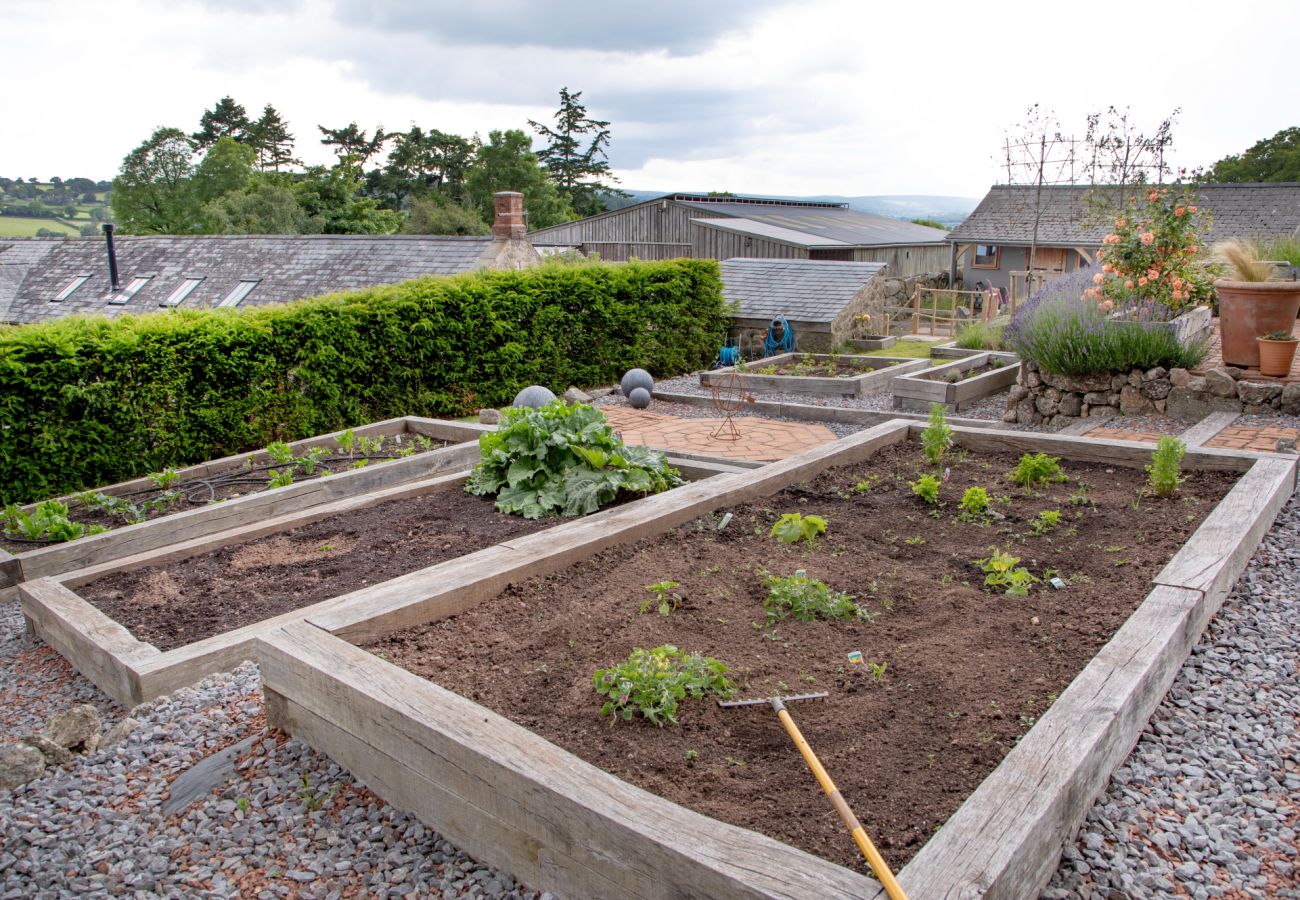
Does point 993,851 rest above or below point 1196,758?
above

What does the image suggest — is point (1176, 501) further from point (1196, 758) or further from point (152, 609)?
point (152, 609)

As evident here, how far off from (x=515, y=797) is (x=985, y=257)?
108ft

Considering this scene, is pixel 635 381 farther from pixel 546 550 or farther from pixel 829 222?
pixel 829 222

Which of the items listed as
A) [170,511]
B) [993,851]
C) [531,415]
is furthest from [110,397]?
[993,851]

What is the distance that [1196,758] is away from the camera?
259cm

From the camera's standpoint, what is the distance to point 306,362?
26.9ft

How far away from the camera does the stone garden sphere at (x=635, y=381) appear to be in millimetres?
11031

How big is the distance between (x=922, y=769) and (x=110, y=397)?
21.5ft

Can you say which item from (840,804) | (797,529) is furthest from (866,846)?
(797,529)

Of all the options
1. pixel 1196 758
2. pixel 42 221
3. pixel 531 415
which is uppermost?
pixel 42 221

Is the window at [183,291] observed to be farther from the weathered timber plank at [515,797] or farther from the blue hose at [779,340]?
the weathered timber plank at [515,797]

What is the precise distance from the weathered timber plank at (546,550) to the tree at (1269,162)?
37.9 meters

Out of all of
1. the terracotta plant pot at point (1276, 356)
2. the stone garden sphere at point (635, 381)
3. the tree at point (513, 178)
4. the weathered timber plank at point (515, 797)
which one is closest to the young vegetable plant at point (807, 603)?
the weathered timber plank at point (515, 797)

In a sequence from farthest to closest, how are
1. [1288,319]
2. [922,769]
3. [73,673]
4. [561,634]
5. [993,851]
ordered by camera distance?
1. [1288,319]
2. [73,673]
3. [561,634]
4. [922,769]
5. [993,851]
